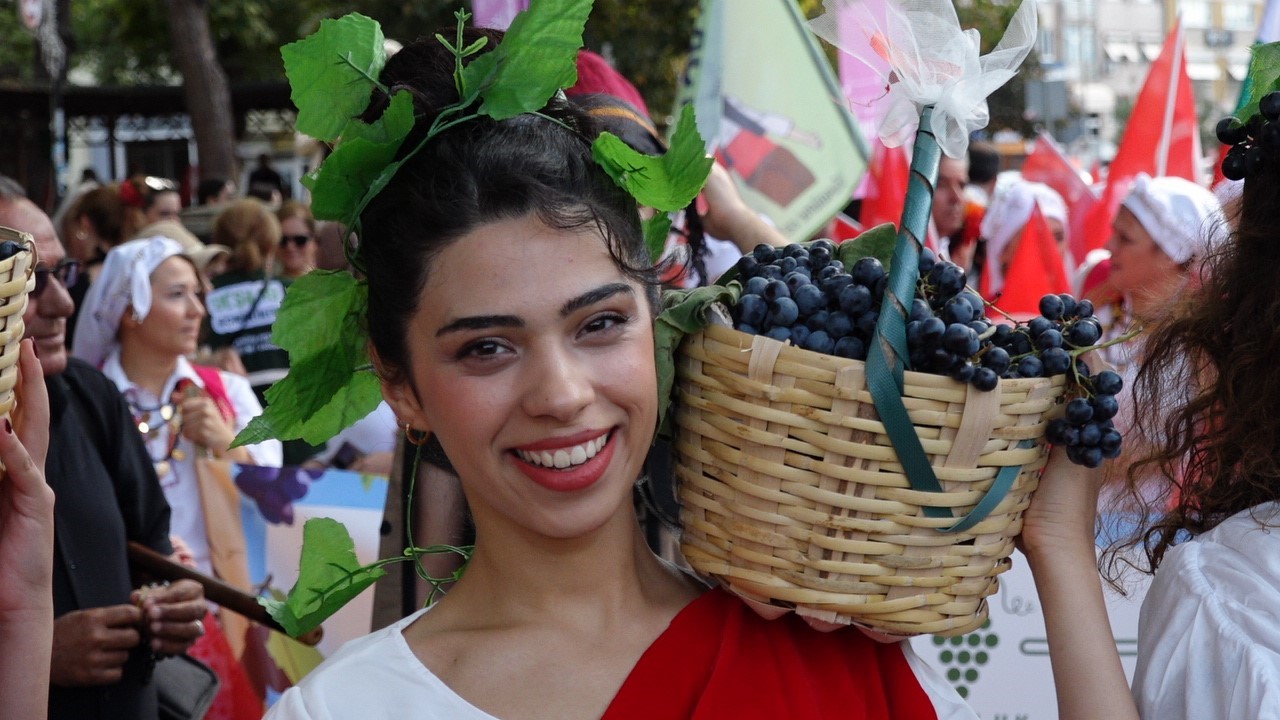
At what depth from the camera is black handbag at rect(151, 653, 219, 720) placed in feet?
11.8

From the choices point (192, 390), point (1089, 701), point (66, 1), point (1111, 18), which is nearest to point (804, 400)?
point (1089, 701)

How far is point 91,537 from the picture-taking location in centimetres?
339

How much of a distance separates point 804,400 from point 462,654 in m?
0.58

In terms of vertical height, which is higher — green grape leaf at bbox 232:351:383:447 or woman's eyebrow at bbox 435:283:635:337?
woman's eyebrow at bbox 435:283:635:337

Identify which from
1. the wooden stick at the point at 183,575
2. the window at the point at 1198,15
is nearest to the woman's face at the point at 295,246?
the wooden stick at the point at 183,575

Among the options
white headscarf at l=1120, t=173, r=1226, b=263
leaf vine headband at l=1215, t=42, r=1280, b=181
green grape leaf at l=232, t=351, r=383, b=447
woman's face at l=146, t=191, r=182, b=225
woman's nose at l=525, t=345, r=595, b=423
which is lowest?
woman's face at l=146, t=191, r=182, b=225

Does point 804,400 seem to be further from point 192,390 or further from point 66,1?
point 66,1

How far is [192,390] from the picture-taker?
4.91 meters

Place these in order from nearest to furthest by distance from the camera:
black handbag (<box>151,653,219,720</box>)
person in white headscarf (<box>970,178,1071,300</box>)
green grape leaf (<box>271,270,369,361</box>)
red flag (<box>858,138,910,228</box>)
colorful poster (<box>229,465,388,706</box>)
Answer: green grape leaf (<box>271,270,369,361</box>), black handbag (<box>151,653,219,720</box>), colorful poster (<box>229,465,388,706</box>), red flag (<box>858,138,910,228</box>), person in white headscarf (<box>970,178,1071,300</box>)

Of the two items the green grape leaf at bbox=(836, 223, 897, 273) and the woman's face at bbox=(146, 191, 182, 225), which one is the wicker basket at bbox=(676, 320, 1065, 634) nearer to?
the green grape leaf at bbox=(836, 223, 897, 273)

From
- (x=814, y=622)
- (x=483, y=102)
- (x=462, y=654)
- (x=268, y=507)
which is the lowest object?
(x=268, y=507)

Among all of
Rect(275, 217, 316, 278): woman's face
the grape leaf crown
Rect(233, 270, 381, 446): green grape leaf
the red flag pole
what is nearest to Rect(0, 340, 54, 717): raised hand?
Rect(233, 270, 381, 446): green grape leaf

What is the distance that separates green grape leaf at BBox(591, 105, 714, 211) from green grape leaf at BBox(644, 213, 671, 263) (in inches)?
6.2

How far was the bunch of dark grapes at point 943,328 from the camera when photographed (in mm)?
1653
